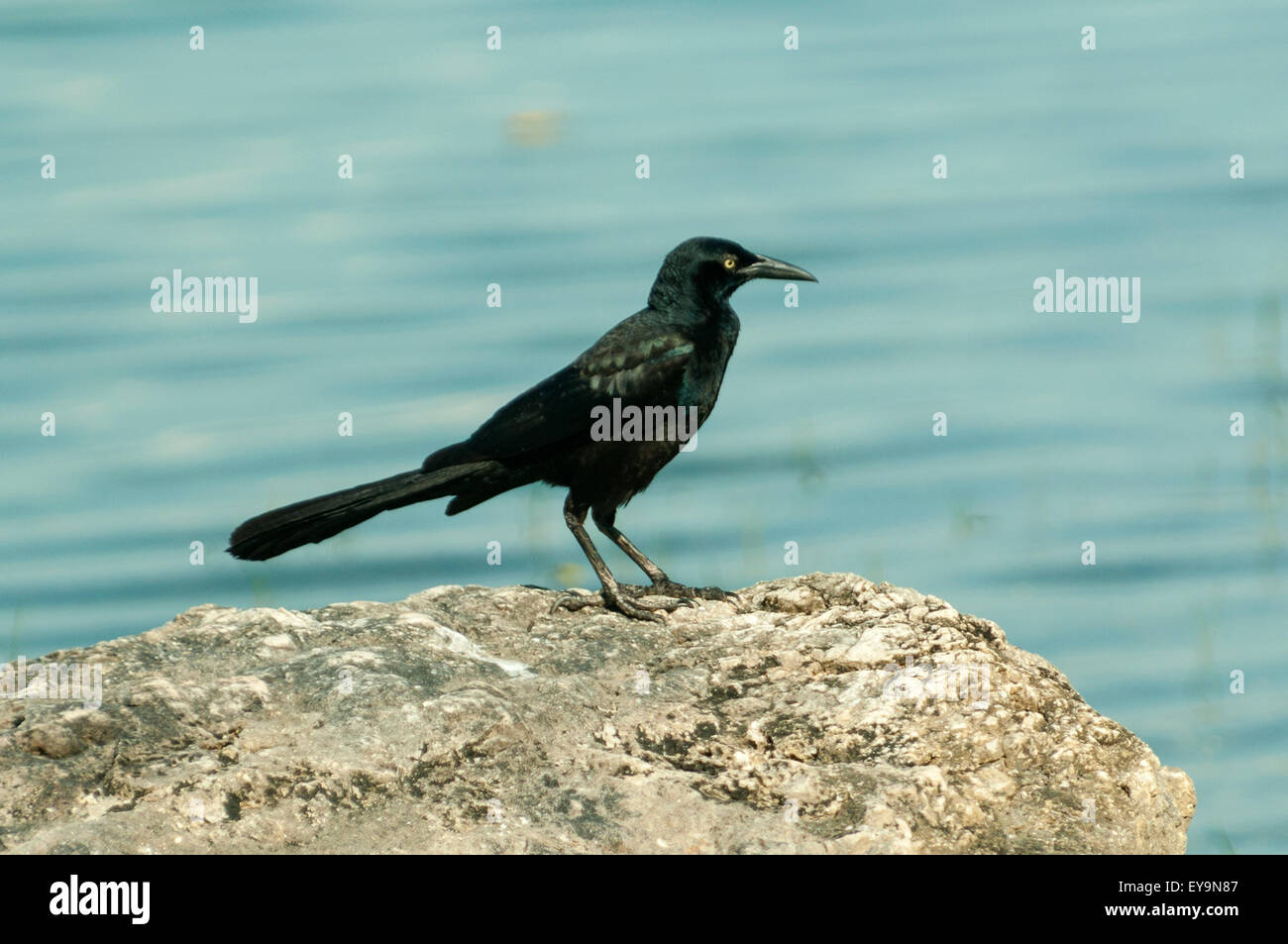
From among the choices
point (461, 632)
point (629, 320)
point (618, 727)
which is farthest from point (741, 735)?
point (629, 320)

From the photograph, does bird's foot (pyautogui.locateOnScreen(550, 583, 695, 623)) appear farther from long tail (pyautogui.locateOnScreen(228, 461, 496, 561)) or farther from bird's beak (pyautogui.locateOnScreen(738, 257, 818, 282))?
Result: bird's beak (pyautogui.locateOnScreen(738, 257, 818, 282))

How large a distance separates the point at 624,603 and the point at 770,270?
206 cm

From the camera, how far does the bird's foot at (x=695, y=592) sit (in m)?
5.70

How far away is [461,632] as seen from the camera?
5090 mm

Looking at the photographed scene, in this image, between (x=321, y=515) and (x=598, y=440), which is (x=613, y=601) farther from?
(x=321, y=515)

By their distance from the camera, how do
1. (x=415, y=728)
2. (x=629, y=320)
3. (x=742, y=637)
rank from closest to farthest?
(x=415, y=728) → (x=742, y=637) → (x=629, y=320)

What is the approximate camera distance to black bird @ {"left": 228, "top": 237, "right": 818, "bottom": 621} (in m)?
5.97

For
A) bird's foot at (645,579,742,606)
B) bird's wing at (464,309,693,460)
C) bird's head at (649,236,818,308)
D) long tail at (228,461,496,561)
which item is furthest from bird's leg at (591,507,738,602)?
bird's head at (649,236,818,308)

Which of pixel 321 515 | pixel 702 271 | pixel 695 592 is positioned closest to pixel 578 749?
pixel 695 592

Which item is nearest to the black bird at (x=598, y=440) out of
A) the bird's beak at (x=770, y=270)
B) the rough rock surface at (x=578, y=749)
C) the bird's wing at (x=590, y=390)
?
the bird's wing at (x=590, y=390)

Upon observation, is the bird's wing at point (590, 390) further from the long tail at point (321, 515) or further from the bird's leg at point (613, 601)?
the bird's leg at point (613, 601)

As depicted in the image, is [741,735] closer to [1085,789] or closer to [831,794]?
[831,794]

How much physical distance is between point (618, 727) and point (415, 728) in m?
0.57

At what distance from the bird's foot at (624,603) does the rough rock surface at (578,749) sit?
56 centimetres
